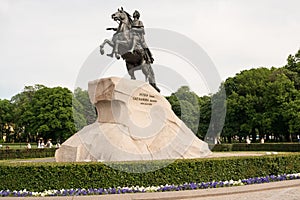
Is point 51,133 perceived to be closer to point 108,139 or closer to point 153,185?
point 108,139

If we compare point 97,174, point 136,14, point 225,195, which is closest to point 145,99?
point 136,14

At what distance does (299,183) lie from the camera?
43.1ft

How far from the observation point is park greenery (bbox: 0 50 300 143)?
147ft

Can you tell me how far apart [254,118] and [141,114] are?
33.8 m

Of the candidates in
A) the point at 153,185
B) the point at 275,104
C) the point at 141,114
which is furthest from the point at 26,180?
the point at 275,104

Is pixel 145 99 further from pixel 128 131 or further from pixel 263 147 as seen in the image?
pixel 263 147

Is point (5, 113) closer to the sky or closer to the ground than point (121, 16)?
closer to the ground

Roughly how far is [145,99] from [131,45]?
2.88 metres

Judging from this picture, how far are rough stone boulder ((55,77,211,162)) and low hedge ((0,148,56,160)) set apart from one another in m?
13.7

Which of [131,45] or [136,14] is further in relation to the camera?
[136,14]

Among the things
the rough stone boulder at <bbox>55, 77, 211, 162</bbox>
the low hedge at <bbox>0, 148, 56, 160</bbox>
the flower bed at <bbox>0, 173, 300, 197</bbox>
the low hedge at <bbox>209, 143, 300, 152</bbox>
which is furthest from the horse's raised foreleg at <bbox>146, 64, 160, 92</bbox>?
the low hedge at <bbox>209, 143, 300, 152</bbox>

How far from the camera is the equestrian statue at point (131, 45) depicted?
59.5 feet

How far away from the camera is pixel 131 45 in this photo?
18.5 meters

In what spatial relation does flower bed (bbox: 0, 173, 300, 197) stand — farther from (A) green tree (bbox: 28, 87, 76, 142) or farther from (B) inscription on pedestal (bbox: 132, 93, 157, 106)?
(A) green tree (bbox: 28, 87, 76, 142)
